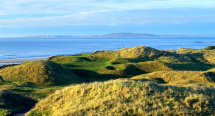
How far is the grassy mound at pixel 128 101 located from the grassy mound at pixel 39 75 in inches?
558

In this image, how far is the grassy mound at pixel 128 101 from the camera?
11742mm

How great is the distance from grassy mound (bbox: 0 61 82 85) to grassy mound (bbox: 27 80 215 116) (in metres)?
14.2

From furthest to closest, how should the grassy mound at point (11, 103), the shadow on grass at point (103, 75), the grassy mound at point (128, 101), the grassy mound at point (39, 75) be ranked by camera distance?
the shadow on grass at point (103, 75) < the grassy mound at point (39, 75) < the grassy mound at point (11, 103) < the grassy mound at point (128, 101)

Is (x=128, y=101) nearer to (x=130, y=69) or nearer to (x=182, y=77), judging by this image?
(x=182, y=77)

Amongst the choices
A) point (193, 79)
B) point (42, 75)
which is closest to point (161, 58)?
point (193, 79)

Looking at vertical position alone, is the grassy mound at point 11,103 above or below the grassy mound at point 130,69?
below

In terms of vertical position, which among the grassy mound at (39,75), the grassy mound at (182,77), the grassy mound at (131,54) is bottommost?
the grassy mound at (182,77)

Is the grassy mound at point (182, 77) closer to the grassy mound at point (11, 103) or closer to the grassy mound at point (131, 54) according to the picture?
the grassy mound at point (11, 103)

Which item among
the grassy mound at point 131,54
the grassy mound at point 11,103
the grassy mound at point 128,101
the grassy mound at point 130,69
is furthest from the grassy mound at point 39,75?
the grassy mound at point 131,54

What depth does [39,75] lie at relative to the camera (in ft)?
101

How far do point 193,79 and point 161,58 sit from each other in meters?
21.2

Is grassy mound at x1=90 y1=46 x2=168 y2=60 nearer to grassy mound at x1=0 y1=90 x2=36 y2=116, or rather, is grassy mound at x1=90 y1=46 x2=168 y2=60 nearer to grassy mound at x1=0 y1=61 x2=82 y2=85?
grassy mound at x1=0 y1=61 x2=82 y2=85

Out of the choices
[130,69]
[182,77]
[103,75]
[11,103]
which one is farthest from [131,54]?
[11,103]

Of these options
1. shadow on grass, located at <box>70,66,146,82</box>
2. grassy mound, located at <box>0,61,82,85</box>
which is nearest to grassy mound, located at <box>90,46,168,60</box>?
shadow on grass, located at <box>70,66,146,82</box>
